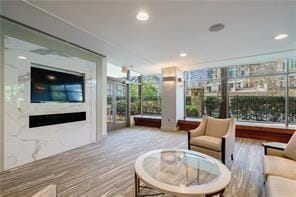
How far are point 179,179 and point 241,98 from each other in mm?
5388

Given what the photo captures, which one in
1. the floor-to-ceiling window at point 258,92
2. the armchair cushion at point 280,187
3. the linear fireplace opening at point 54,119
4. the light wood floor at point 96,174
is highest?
the floor-to-ceiling window at point 258,92

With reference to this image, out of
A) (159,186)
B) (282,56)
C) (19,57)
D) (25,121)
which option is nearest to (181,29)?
(159,186)

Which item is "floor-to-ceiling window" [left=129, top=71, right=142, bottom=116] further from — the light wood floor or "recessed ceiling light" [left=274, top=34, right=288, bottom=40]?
"recessed ceiling light" [left=274, top=34, right=288, bottom=40]

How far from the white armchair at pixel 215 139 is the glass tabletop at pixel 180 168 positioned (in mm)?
737

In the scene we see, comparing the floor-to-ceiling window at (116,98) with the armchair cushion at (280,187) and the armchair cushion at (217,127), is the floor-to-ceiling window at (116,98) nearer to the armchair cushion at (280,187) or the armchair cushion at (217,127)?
the armchair cushion at (217,127)

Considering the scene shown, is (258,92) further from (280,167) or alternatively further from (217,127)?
(280,167)

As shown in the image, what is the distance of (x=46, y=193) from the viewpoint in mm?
1043

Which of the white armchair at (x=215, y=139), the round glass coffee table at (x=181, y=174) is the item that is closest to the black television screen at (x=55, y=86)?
the round glass coffee table at (x=181, y=174)

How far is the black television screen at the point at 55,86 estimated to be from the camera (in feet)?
11.8

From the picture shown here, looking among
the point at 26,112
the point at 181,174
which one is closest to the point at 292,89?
the point at 181,174

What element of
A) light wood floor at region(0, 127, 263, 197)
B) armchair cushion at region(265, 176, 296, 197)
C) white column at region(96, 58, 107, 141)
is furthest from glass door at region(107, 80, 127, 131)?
armchair cushion at region(265, 176, 296, 197)

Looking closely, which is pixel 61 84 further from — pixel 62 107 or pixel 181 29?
pixel 181 29

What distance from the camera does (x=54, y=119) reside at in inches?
154

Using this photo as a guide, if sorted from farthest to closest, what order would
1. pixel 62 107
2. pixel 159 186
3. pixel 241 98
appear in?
pixel 241 98
pixel 62 107
pixel 159 186
